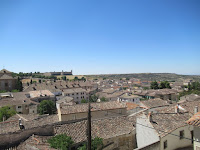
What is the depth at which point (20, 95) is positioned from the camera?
47.6 meters

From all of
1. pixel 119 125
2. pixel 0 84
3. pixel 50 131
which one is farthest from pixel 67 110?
pixel 0 84

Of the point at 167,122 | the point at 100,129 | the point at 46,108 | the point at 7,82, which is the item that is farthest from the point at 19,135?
the point at 7,82

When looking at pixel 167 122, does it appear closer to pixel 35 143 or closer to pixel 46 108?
pixel 35 143

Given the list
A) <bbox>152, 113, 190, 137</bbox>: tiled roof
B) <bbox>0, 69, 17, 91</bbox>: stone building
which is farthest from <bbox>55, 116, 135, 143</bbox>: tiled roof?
<bbox>0, 69, 17, 91</bbox>: stone building

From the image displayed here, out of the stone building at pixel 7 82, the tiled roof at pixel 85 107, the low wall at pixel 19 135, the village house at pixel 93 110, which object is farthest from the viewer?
the stone building at pixel 7 82

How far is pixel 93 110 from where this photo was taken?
2089 cm

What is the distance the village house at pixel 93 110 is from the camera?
19688 millimetres

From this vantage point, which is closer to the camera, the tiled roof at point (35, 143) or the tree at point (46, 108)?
the tiled roof at point (35, 143)

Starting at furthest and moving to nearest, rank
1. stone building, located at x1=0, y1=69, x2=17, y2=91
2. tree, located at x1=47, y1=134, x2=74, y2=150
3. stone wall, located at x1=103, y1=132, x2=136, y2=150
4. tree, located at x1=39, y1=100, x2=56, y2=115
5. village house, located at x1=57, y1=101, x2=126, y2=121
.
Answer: stone building, located at x1=0, y1=69, x2=17, y2=91
tree, located at x1=39, y1=100, x2=56, y2=115
village house, located at x1=57, y1=101, x2=126, y2=121
stone wall, located at x1=103, y1=132, x2=136, y2=150
tree, located at x1=47, y1=134, x2=74, y2=150

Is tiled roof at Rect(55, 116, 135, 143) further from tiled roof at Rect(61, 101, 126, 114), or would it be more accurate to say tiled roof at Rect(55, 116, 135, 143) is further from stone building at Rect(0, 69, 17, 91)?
stone building at Rect(0, 69, 17, 91)

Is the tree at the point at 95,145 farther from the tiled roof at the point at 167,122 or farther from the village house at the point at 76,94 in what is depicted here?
the village house at the point at 76,94

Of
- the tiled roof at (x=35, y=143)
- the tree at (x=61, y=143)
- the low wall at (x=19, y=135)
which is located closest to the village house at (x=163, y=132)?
the tree at (x=61, y=143)

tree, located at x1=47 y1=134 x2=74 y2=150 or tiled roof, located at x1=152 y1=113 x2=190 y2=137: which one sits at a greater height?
tiled roof, located at x1=152 y1=113 x2=190 y2=137

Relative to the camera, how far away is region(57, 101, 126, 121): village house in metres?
19.7
